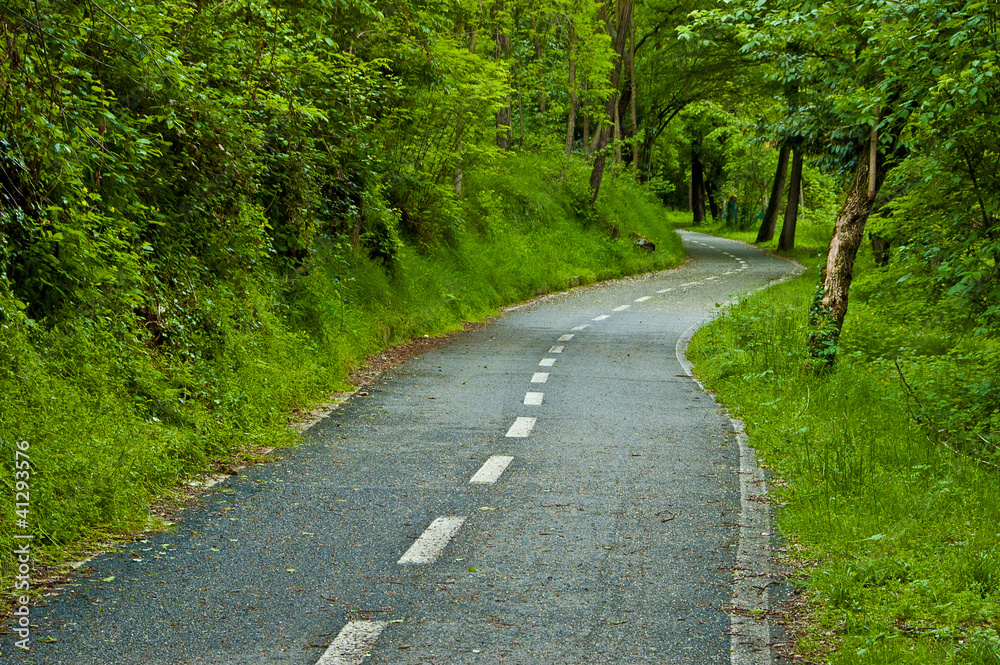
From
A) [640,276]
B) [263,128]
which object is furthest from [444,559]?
[640,276]

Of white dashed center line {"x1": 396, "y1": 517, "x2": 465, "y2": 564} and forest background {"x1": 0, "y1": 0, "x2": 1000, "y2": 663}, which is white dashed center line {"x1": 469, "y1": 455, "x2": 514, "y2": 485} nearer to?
white dashed center line {"x1": 396, "y1": 517, "x2": 465, "y2": 564}

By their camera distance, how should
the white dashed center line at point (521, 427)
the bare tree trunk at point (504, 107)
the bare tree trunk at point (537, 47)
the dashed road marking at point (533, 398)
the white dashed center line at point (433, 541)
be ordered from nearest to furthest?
the white dashed center line at point (433, 541) < the white dashed center line at point (521, 427) < the dashed road marking at point (533, 398) < the bare tree trunk at point (504, 107) < the bare tree trunk at point (537, 47)

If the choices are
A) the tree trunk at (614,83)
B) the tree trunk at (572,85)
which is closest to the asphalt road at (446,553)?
the tree trunk at (572,85)

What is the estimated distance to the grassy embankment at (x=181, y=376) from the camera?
6.19 meters

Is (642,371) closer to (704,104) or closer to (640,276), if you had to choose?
(640,276)

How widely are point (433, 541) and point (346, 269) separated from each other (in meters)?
10.3

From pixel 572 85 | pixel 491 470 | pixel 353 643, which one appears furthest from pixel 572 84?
pixel 353 643

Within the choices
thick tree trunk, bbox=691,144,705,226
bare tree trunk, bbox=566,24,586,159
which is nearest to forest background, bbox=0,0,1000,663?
bare tree trunk, bbox=566,24,586,159

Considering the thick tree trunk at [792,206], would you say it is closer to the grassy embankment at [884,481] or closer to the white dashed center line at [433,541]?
the grassy embankment at [884,481]

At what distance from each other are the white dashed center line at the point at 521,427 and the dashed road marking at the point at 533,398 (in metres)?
0.83

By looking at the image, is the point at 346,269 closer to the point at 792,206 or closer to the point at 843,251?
the point at 843,251

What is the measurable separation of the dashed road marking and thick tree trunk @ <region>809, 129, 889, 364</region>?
3479 mm

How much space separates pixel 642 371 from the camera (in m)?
13.6

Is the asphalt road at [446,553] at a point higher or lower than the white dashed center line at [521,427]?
higher
